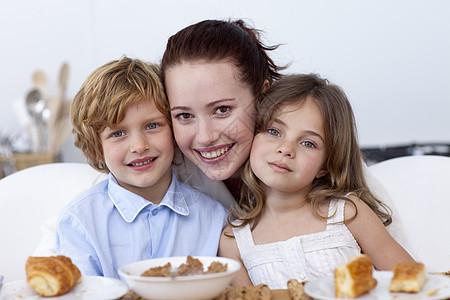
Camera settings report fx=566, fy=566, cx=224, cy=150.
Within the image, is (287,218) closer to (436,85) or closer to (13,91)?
(436,85)

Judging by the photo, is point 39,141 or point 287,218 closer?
point 287,218

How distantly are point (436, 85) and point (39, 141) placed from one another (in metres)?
2.11

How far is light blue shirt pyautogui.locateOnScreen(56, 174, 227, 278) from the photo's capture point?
122cm

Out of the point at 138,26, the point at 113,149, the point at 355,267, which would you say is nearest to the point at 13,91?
the point at 138,26

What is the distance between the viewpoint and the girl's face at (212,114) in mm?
1262

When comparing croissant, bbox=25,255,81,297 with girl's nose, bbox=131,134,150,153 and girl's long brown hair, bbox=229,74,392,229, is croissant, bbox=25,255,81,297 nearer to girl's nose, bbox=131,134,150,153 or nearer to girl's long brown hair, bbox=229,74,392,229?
girl's nose, bbox=131,134,150,153

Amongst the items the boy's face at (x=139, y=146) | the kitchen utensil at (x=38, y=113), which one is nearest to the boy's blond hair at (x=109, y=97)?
the boy's face at (x=139, y=146)

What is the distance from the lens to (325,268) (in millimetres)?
1246

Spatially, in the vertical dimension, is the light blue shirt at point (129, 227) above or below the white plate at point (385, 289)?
below

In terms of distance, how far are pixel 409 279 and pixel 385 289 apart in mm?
51

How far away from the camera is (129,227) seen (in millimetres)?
1293

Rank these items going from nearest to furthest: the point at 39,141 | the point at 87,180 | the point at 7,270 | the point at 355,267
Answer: the point at 355,267, the point at 7,270, the point at 87,180, the point at 39,141

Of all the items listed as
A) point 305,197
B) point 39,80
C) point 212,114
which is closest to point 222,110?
point 212,114

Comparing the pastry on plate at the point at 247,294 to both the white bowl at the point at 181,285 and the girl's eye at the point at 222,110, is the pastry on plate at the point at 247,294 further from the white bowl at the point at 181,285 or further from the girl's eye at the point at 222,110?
the girl's eye at the point at 222,110
